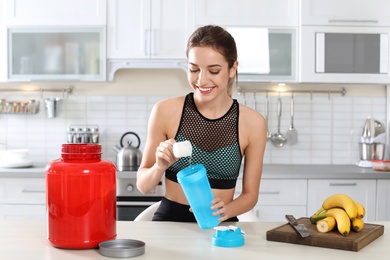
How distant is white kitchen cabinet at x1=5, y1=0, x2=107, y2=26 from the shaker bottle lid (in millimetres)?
2543

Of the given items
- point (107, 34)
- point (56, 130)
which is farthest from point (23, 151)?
point (107, 34)

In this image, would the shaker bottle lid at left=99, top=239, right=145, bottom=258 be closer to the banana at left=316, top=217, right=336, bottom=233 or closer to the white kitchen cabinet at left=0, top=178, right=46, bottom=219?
the banana at left=316, top=217, right=336, bottom=233

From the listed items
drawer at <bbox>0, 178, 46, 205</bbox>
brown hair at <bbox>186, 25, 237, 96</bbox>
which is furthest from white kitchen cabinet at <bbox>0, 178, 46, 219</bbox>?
brown hair at <bbox>186, 25, 237, 96</bbox>

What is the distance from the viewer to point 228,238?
1.68 metres

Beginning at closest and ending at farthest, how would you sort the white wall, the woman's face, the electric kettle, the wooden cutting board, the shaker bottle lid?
the shaker bottle lid, the wooden cutting board, the woman's face, the electric kettle, the white wall

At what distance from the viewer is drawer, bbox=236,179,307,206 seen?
3736 millimetres

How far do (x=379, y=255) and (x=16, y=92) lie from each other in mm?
3252

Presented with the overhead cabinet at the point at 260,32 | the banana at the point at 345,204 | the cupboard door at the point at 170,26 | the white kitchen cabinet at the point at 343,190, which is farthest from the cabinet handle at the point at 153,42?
the banana at the point at 345,204

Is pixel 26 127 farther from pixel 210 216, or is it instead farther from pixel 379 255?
A: pixel 379 255

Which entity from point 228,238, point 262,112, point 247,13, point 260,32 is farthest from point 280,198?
point 228,238

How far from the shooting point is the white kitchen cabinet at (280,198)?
3.74 meters

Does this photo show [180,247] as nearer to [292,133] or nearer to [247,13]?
[247,13]

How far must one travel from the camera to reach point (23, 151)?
388cm

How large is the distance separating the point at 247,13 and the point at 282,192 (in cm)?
120
